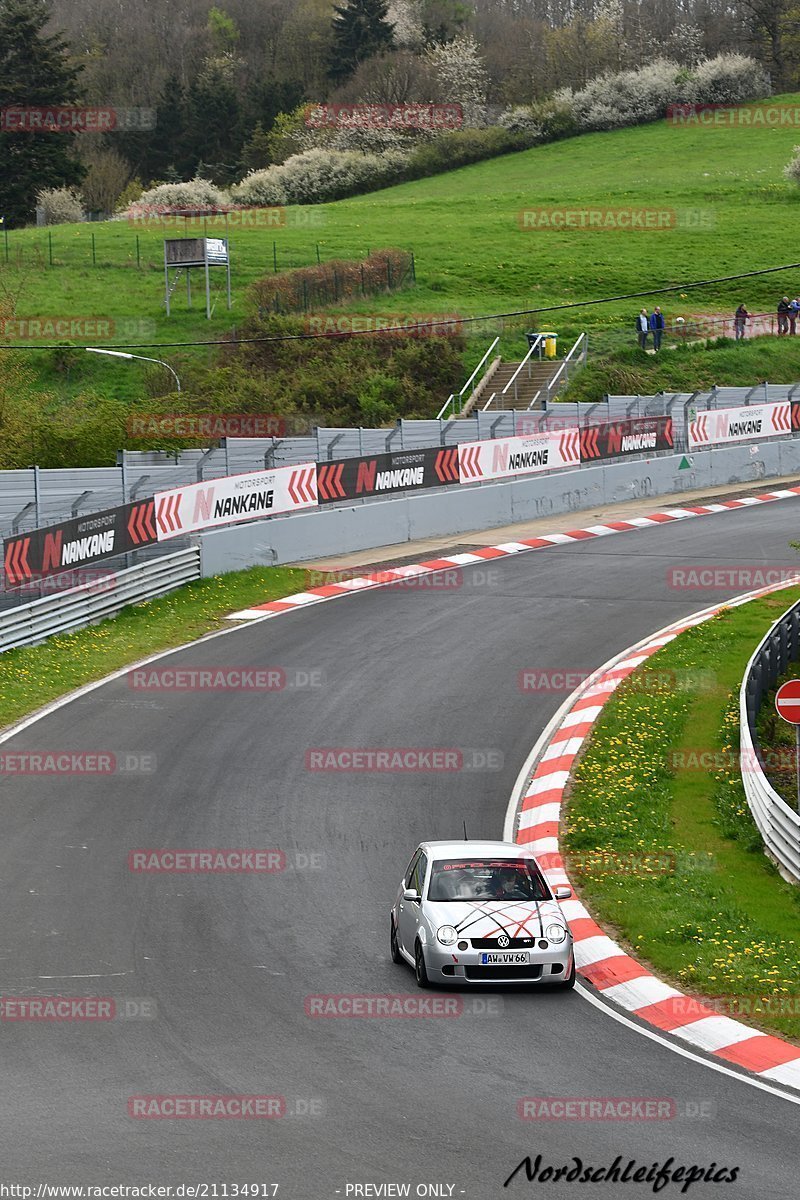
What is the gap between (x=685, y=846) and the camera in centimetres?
1747

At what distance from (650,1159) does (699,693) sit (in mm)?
14556

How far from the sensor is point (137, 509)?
93.9ft

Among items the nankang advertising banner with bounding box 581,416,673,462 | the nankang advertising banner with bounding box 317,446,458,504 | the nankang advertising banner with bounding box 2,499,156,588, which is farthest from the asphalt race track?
the nankang advertising banner with bounding box 581,416,673,462

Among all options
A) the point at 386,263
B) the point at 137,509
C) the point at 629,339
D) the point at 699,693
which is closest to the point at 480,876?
the point at 699,693

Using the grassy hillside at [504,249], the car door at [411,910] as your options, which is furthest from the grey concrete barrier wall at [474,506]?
the car door at [411,910]

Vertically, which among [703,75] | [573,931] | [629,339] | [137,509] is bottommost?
[573,931]

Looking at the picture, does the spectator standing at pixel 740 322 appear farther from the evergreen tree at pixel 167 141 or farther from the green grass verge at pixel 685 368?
the evergreen tree at pixel 167 141

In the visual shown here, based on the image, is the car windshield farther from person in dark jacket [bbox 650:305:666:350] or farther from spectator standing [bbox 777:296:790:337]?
spectator standing [bbox 777:296:790:337]

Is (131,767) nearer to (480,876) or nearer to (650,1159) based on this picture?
(480,876)

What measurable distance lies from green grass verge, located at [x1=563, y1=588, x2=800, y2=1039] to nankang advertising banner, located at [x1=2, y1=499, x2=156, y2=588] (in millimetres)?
10190

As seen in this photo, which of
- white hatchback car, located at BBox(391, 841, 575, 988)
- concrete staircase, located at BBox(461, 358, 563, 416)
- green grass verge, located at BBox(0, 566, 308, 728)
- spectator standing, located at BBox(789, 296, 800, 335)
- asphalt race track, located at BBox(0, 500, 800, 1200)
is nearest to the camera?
asphalt race track, located at BBox(0, 500, 800, 1200)

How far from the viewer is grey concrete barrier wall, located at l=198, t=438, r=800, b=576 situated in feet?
105

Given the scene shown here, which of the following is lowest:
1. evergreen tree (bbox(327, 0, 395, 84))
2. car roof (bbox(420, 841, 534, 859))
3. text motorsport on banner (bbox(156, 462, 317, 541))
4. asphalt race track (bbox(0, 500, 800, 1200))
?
asphalt race track (bbox(0, 500, 800, 1200))

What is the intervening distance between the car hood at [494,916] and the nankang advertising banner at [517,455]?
24.2m
